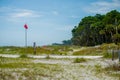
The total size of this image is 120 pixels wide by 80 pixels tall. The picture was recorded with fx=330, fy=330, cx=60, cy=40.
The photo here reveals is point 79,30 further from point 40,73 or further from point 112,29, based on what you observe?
point 40,73

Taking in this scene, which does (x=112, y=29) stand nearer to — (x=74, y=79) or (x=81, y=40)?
(x=81, y=40)

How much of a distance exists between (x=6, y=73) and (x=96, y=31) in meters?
107

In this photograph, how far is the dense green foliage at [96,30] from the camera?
10888 cm

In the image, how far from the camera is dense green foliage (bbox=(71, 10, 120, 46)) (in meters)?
109

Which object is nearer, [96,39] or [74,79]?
[74,79]

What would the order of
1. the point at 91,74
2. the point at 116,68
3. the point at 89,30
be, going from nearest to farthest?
1. the point at 91,74
2. the point at 116,68
3. the point at 89,30

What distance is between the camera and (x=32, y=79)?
52.7 ft

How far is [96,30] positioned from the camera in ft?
397

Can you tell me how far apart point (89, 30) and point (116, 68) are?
112 metres

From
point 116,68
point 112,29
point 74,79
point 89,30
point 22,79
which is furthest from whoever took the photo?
point 89,30

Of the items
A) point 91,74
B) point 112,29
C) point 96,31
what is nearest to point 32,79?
point 91,74

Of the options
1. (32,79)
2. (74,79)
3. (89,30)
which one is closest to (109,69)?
(74,79)

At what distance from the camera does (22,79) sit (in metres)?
15.9

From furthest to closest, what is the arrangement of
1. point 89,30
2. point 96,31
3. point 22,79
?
point 89,30 < point 96,31 < point 22,79
